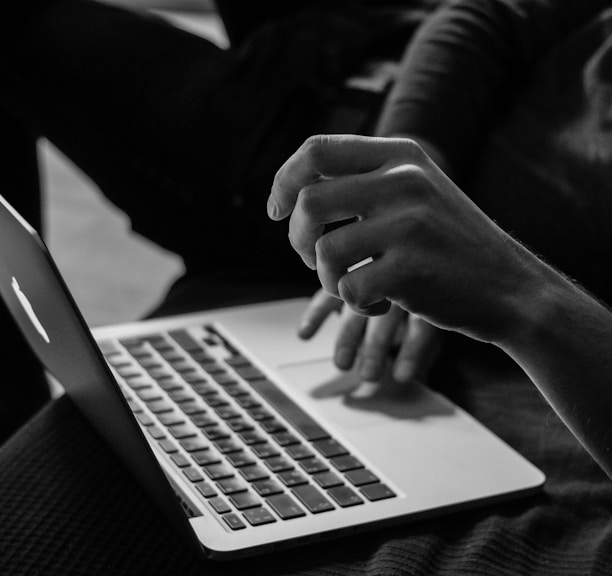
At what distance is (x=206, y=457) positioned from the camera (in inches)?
23.5

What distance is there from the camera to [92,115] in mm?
968

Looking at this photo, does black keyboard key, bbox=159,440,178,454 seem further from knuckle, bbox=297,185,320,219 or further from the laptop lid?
knuckle, bbox=297,185,320,219

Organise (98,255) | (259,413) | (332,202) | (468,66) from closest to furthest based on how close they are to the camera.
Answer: (332,202) → (259,413) → (468,66) → (98,255)

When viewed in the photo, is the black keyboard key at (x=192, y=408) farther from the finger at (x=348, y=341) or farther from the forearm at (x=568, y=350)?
the forearm at (x=568, y=350)

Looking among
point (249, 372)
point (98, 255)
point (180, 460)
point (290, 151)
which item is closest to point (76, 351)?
point (180, 460)

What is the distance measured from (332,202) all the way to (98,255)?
1414 millimetres

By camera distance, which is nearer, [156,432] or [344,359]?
[156,432]

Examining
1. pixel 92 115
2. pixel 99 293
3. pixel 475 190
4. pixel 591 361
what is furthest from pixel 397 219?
pixel 99 293

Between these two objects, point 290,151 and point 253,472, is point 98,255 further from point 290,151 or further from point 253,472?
point 253,472

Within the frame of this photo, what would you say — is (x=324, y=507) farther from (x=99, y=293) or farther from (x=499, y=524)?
(x=99, y=293)

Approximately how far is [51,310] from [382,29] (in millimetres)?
636

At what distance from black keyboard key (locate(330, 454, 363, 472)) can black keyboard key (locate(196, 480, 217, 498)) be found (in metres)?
0.08

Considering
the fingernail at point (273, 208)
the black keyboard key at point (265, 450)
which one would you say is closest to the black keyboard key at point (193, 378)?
the black keyboard key at point (265, 450)

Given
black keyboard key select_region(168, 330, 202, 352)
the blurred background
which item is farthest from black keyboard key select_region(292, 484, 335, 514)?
the blurred background
